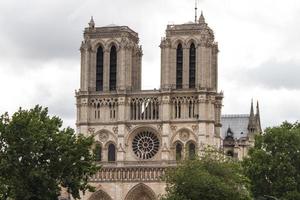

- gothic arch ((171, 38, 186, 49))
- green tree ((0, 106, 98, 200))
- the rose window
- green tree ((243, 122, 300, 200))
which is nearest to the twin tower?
the rose window

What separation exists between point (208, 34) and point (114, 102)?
47.2 feet

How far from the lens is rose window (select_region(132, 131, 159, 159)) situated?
438 ft

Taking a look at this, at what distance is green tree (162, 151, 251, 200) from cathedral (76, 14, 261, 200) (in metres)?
35.8

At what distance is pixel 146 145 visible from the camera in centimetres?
13375

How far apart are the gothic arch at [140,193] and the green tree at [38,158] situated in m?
42.2

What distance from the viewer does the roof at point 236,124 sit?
493ft

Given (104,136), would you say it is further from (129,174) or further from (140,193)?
(140,193)

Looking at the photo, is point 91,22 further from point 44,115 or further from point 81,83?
point 44,115

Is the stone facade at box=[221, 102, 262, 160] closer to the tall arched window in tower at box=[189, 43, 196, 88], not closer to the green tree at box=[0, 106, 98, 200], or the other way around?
the tall arched window in tower at box=[189, 43, 196, 88]

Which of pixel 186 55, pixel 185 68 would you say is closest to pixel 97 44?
pixel 186 55

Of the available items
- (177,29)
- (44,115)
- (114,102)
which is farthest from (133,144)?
(44,115)

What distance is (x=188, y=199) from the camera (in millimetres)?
89750

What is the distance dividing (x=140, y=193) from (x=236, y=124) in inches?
973

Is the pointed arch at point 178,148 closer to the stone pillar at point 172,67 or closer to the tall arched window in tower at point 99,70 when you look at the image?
the stone pillar at point 172,67
